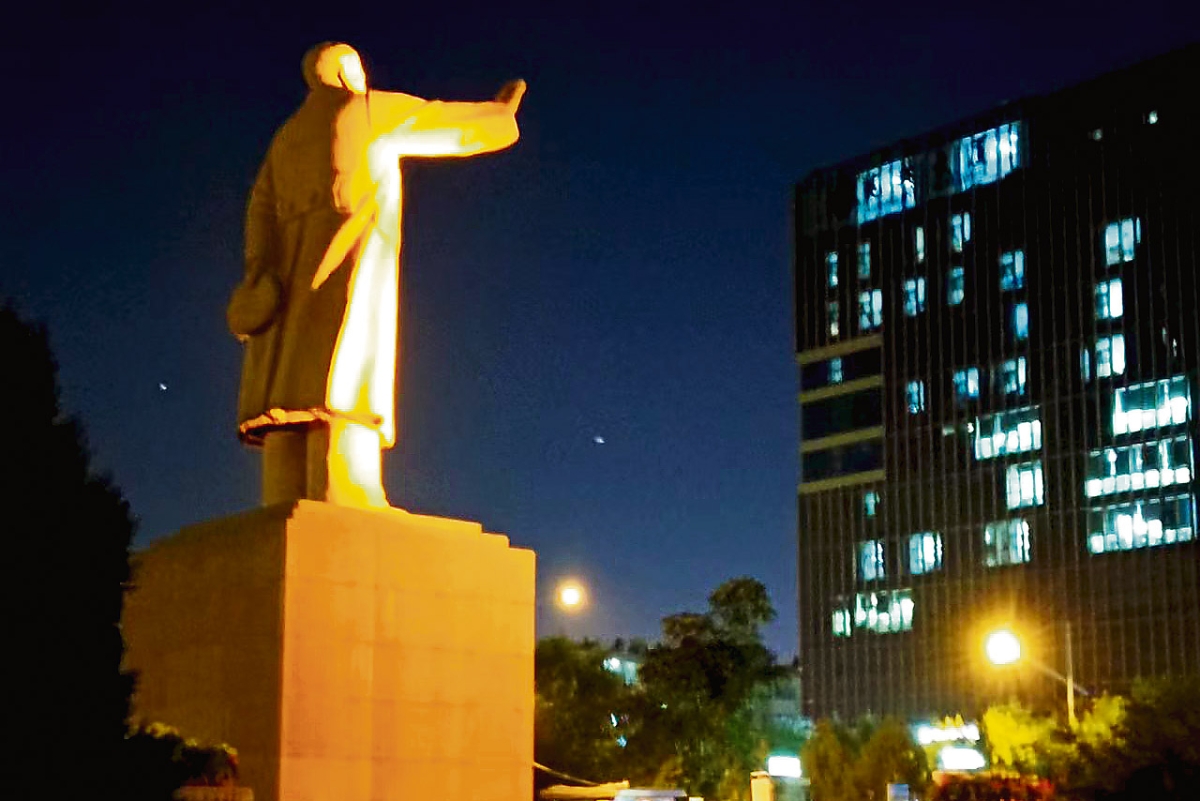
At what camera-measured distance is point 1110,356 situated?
10144cm

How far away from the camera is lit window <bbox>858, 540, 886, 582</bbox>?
112 meters

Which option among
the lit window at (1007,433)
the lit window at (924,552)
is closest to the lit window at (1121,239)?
the lit window at (1007,433)

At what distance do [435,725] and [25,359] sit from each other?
6.39m

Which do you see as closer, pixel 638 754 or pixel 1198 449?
pixel 638 754

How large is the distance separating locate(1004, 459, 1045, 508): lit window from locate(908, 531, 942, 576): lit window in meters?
5.63

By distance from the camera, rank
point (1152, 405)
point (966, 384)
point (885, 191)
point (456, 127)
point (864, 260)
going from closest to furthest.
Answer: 1. point (456, 127)
2. point (1152, 405)
3. point (966, 384)
4. point (885, 191)
5. point (864, 260)

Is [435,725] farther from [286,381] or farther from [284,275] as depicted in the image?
[284,275]

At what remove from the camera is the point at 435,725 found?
17.2m

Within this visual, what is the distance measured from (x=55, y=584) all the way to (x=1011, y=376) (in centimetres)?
9817

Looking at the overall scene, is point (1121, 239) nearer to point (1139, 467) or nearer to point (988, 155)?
point (988, 155)

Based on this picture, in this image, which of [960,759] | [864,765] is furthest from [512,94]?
[960,759]

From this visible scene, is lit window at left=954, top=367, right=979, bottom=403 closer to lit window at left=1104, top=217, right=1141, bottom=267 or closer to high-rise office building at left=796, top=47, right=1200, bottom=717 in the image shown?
high-rise office building at left=796, top=47, right=1200, bottom=717

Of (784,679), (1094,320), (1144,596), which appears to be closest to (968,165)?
(1094,320)

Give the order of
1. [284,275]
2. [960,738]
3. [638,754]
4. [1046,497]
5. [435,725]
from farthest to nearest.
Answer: [1046,497]
[960,738]
[638,754]
[284,275]
[435,725]
